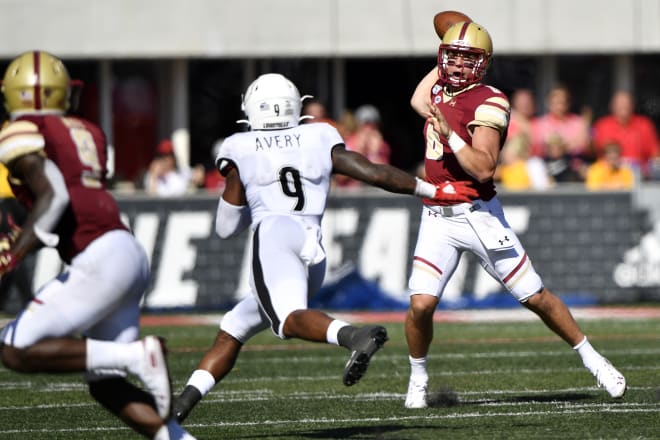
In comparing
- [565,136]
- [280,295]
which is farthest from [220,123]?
[280,295]

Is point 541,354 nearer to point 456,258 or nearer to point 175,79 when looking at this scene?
point 456,258

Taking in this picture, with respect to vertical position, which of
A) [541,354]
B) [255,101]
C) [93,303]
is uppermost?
[255,101]

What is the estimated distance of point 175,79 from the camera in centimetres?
1767

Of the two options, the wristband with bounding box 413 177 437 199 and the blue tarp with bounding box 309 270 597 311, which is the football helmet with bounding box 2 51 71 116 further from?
the blue tarp with bounding box 309 270 597 311

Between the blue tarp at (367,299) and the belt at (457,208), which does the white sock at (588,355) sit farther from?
the blue tarp at (367,299)

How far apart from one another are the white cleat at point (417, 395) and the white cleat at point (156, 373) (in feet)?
7.17

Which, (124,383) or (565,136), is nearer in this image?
(124,383)

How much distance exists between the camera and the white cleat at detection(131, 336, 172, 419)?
5.50 m

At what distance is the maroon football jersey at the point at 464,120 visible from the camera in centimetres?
732

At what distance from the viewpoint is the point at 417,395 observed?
24.7 feet

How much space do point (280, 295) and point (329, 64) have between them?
11.7 m

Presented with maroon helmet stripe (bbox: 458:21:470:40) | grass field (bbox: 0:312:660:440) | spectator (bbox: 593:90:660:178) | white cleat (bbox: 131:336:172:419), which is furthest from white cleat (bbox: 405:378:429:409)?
spectator (bbox: 593:90:660:178)

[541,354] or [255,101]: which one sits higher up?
[255,101]

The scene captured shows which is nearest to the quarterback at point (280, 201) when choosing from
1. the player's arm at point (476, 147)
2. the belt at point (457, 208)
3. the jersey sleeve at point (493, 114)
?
the player's arm at point (476, 147)
